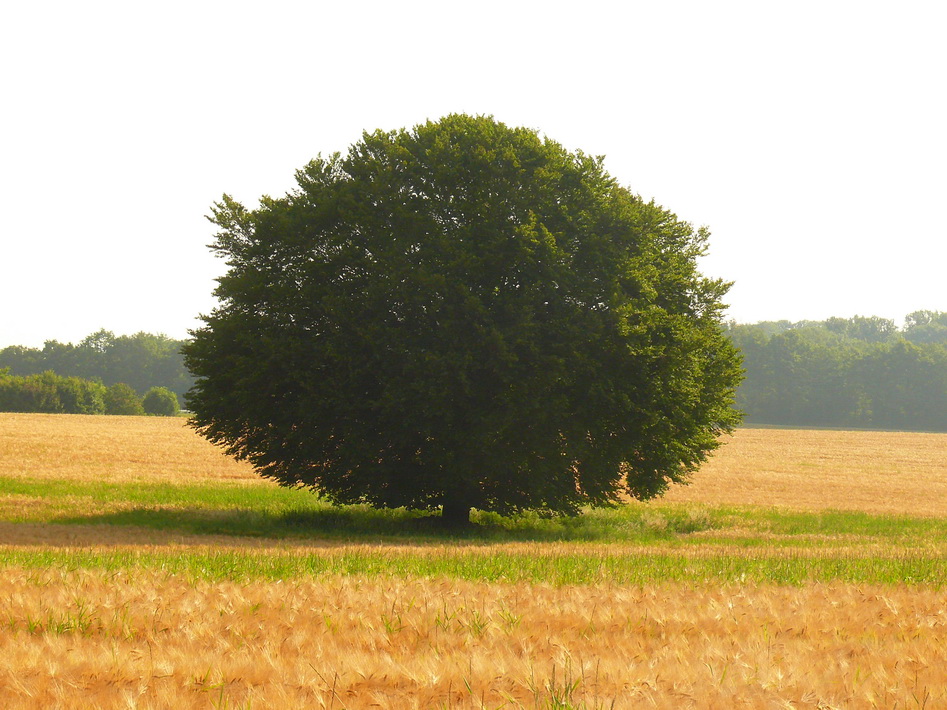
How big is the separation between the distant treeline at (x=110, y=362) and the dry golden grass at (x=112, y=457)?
351 feet

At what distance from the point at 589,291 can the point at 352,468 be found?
7.90m

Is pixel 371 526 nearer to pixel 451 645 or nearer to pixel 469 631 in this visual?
pixel 469 631

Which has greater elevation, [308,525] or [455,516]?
[455,516]

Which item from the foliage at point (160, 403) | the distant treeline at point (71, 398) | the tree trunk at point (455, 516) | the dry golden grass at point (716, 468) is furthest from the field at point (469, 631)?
the distant treeline at point (71, 398)

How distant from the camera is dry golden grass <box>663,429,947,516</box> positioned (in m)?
38.2

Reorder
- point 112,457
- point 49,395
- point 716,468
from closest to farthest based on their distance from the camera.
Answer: point 112,457
point 716,468
point 49,395

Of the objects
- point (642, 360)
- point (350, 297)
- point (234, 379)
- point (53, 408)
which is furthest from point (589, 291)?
point (53, 408)

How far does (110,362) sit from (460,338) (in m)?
164

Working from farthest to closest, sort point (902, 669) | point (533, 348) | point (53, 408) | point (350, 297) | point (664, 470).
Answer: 1. point (53, 408)
2. point (664, 470)
3. point (350, 297)
4. point (533, 348)
5. point (902, 669)

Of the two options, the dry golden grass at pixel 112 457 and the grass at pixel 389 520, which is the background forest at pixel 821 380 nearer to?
the dry golden grass at pixel 112 457

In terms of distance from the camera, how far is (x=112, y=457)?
4462 centimetres

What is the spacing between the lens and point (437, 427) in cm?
2261

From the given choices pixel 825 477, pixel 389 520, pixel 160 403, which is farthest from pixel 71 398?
pixel 389 520

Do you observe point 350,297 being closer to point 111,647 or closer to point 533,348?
point 533,348
